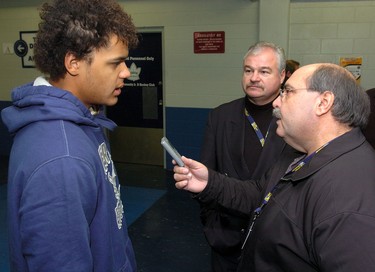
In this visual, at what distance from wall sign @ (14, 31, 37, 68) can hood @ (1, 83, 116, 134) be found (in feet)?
17.0

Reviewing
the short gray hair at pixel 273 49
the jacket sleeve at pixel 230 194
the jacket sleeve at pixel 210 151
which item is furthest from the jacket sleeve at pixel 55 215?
the short gray hair at pixel 273 49

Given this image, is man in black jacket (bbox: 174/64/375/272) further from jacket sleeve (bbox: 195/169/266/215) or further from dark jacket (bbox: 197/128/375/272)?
jacket sleeve (bbox: 195/169/266/215)

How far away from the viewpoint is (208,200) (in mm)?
1625

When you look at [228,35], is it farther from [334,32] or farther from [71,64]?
[71,64]

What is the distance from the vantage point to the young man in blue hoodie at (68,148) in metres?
0.90

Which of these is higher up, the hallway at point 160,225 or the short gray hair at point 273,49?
the short gray hair at point 273,49

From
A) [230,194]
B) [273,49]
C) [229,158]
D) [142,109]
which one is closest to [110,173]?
[230,194]

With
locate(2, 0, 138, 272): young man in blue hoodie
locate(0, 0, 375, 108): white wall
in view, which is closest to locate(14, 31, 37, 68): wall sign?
locate(0, 0, 375, 108): white wall

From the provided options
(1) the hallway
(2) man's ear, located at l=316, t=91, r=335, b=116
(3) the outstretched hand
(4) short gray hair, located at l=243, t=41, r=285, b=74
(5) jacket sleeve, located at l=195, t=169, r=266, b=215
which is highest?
(4) short gray hair, located at l=243, t=41, r=285, b=74

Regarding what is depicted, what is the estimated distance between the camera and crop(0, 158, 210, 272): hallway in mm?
2953

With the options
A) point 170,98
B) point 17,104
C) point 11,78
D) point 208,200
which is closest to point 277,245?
point 208,200

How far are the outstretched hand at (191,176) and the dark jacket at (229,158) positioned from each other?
0.18 m

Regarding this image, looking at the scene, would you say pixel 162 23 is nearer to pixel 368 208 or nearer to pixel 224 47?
pixel 224 47

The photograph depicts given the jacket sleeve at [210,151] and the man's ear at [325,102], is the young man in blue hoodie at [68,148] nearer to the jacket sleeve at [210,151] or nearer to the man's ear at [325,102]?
the man's ear at [325,102]
